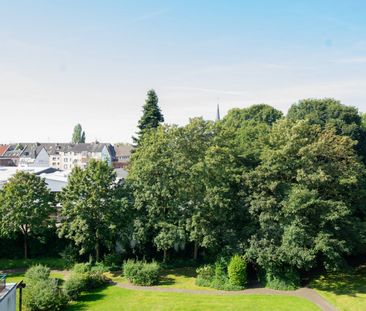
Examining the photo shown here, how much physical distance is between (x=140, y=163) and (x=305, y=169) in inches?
522

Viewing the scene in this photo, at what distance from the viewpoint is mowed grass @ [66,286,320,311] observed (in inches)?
974

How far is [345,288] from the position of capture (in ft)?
90.0

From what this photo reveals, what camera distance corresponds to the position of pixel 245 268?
2875 cm

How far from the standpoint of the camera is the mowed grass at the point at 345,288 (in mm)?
24750

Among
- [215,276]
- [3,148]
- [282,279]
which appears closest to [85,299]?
[215,276]

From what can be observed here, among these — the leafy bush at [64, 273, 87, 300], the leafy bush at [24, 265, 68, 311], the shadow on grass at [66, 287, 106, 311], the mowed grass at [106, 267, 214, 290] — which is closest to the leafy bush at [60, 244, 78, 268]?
the mowed grass at [106, 267, 214, 290]

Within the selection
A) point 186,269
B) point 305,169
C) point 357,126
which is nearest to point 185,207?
point 186,269

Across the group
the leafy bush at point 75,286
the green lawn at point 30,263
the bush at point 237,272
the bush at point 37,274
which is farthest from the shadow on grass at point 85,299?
the bush at point 237,272

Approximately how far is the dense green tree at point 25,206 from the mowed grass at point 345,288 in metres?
22.7

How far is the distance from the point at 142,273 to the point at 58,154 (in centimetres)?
9367

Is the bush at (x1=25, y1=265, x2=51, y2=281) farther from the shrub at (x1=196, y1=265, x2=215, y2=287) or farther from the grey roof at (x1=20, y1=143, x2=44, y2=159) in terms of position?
the grey roof at (x1=20, y1=143, x2=44, y2=159)

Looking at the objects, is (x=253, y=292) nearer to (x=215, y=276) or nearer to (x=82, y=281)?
(x=215, y=276)

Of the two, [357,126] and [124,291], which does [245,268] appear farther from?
[357,126]

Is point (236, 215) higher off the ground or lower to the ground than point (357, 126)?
lower
